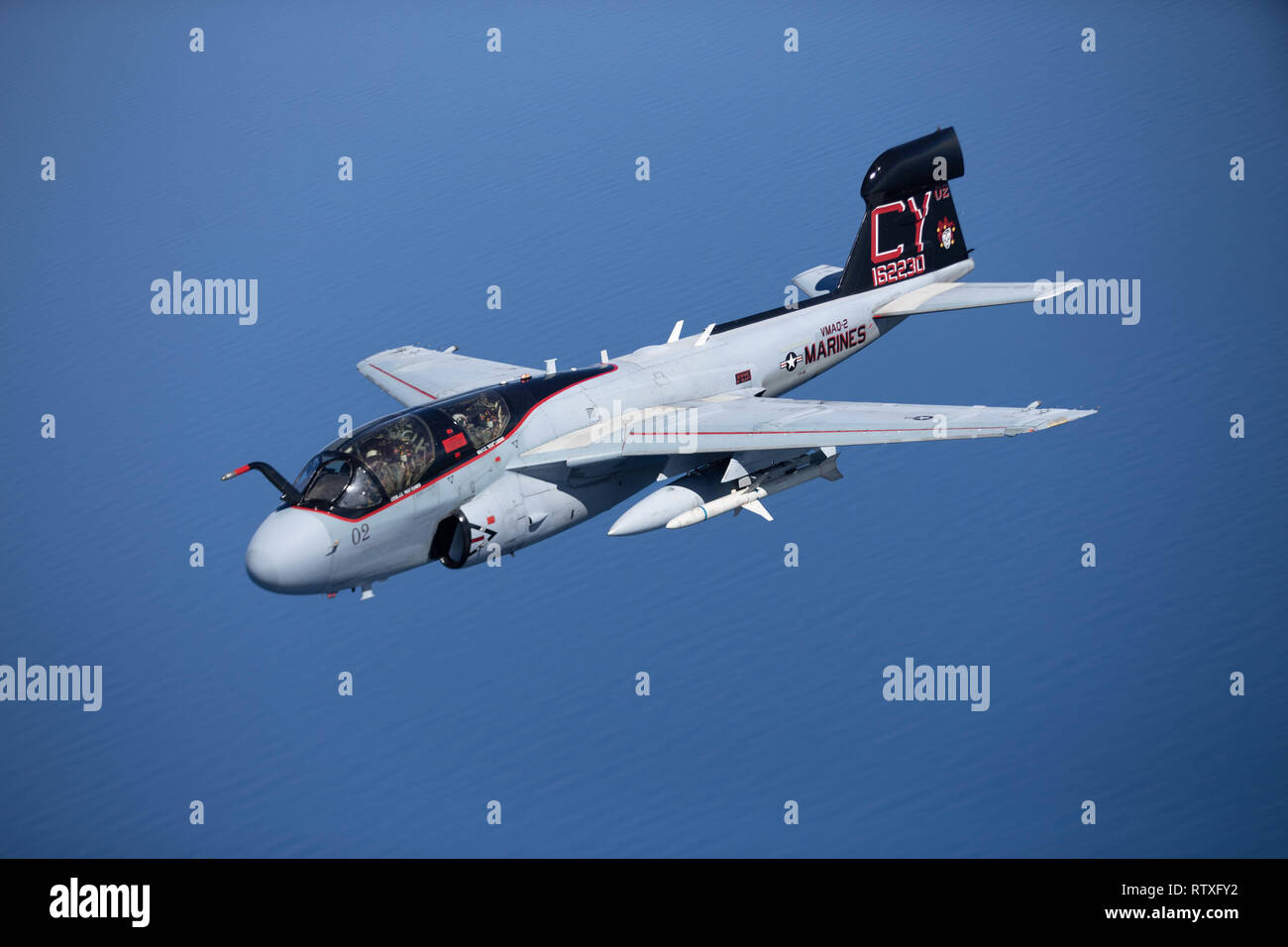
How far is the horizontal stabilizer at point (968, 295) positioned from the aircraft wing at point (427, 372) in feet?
23.8

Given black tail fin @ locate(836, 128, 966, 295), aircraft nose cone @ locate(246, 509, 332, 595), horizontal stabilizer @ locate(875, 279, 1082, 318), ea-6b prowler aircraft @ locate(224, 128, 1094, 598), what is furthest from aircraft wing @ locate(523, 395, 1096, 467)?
black tail fin @ locate(836, 128, 966, 295)

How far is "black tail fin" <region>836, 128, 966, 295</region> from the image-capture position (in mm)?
32188

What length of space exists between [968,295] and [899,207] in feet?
7.31

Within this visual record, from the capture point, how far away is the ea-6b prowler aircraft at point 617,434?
83.4 feet

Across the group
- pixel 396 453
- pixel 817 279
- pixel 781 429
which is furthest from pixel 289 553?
pixel 817 279

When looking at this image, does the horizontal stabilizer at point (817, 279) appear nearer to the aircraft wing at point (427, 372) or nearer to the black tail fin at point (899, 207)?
the black tail fin at point (899, 207)

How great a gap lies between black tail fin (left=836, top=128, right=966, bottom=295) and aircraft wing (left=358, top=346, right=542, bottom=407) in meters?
6.81

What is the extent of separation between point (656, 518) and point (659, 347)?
4.25 metres

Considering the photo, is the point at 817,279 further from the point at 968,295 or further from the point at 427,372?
the point at 427,372

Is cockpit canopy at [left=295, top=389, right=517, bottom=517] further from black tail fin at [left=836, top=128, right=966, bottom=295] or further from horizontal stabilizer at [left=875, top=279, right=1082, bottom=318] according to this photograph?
horizontal stabilizer at [left=875, top=279, right=1082, bottom=318]

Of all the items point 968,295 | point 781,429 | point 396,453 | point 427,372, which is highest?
point 968,295

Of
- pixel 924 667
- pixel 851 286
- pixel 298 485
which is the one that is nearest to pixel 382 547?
pixel 298 485

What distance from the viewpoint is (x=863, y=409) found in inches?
1101

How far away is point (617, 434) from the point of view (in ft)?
90.5
